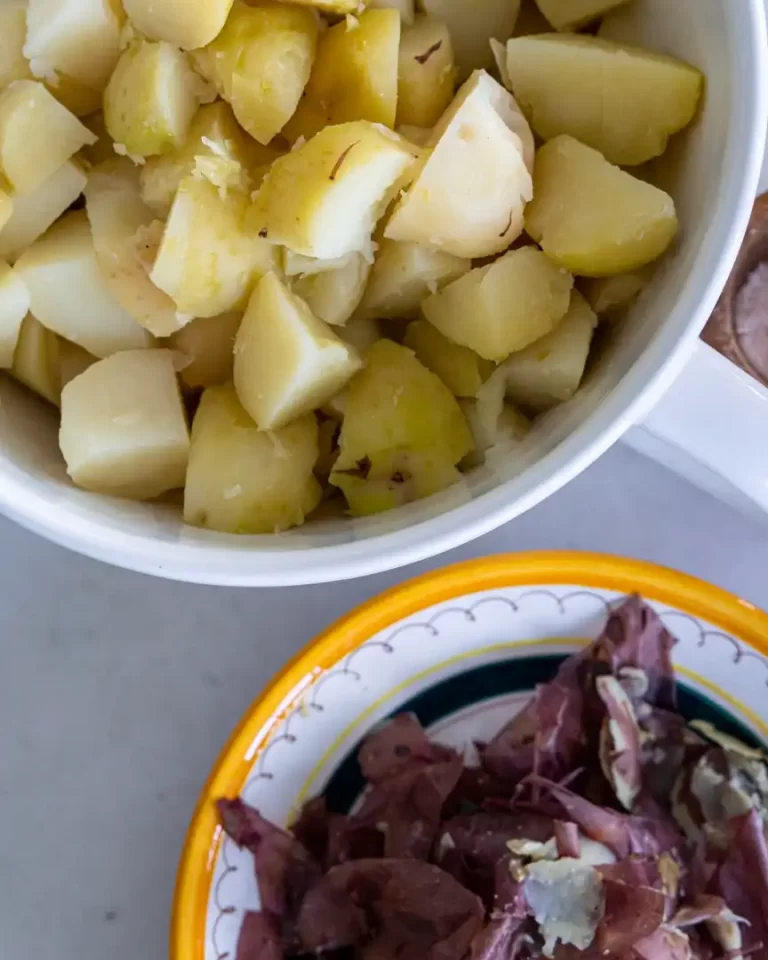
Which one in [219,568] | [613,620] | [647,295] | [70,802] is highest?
[647,295]

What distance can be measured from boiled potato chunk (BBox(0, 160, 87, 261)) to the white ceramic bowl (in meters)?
0.10

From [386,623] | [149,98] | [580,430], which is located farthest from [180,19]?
[386,623]

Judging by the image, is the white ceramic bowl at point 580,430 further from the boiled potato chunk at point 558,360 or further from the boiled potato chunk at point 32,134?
the boiled potato chunk at point 32,134

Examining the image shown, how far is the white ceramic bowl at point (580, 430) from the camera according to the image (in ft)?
1.34

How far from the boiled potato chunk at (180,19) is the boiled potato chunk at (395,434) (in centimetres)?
16

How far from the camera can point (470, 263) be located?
18.5 inches

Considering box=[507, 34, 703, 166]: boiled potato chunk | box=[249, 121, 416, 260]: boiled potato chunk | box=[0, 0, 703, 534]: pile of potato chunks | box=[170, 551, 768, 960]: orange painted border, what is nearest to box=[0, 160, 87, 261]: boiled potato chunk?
box=[0, 0, 703, 534]: pile of potato chunks

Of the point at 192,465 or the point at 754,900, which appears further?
the point at 754,900

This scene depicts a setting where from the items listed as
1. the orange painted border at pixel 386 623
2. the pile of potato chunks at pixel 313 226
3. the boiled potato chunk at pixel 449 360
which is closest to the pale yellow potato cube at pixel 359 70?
the pile of potato chunks at pixel 313 226

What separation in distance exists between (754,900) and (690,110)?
52 centimetres

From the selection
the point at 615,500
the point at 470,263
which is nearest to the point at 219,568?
the point at 470,263

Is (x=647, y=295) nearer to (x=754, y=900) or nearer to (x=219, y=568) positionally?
(x=219, y=568)

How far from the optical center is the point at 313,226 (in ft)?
1.39

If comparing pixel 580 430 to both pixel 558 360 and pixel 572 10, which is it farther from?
pixel 572 10
